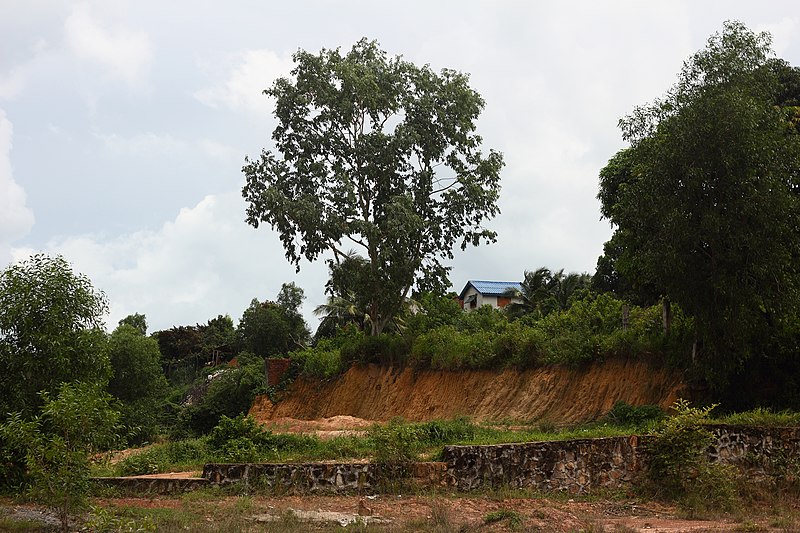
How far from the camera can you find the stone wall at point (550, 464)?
14945mm

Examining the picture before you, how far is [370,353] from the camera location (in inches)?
1270

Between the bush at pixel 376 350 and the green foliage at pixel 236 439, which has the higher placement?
the bush at pixel 376 350

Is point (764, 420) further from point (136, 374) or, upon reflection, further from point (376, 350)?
point (136, 374)

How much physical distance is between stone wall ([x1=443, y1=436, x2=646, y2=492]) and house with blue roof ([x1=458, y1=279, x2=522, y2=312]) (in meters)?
48.9

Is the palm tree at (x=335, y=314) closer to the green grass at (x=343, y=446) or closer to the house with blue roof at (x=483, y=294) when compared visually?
the house with blue roof at (x=483, y=294)

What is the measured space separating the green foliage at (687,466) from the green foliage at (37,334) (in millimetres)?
10977

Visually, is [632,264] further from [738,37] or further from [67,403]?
[67,403]

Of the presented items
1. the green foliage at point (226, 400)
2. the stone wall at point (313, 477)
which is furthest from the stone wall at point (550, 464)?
the green foliage at point (226, 400)

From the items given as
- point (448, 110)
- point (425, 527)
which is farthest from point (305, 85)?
point (425, 527)

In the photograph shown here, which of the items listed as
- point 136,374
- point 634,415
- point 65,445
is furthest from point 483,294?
point 65,445

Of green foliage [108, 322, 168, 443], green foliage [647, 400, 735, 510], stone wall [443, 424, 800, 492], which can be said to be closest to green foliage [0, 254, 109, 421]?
stone wall [443, 424, 800, 492]

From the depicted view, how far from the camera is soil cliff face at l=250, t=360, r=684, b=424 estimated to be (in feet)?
70.9

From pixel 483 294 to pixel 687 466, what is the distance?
52.4 m

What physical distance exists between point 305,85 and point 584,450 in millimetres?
22029
